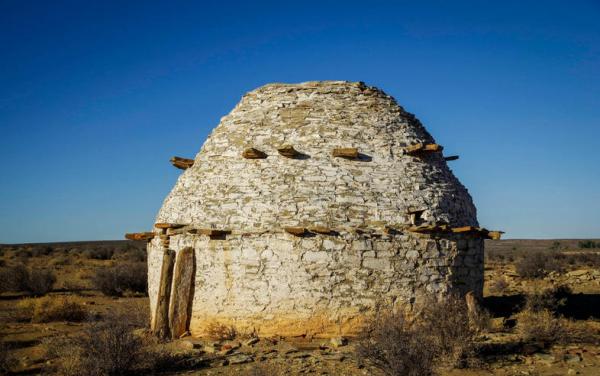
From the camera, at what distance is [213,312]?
891 cm

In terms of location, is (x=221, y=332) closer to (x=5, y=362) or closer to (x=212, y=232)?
(x=212, y=232)

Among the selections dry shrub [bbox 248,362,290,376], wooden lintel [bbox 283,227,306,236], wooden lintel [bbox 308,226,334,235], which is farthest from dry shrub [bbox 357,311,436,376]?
wooden lintel [bbox 283,227,306,236]

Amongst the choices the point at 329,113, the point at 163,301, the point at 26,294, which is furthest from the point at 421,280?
the point at 26,294

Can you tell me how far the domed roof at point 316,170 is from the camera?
8.86 meters

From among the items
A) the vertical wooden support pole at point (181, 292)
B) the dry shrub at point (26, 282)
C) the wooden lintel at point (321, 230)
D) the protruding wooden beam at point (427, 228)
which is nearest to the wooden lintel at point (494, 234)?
the protruding wooden beam at point (427, 228)

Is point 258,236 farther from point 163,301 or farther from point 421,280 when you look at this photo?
point 421,280

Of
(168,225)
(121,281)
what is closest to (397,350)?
(168,225)

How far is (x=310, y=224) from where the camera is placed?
863 centimetres

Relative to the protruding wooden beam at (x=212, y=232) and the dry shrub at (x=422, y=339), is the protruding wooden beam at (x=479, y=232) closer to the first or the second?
the dry shrub at (x=422, y=339)

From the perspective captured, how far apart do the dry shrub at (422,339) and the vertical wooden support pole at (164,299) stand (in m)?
3.81

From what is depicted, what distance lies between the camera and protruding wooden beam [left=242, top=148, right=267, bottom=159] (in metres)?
9.34

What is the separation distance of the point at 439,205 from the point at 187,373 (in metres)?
5.37

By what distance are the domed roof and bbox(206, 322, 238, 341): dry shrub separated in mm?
1756

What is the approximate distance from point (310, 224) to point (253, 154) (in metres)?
1.84
